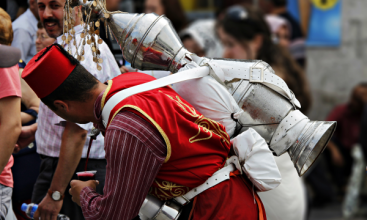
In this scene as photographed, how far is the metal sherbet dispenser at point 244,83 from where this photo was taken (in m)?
2.15

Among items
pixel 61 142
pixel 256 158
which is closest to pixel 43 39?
pixel 61 142

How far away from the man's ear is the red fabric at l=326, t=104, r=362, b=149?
16.9 feet

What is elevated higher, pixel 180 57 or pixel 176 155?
pixel 180 57

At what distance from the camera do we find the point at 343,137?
21.7 ft

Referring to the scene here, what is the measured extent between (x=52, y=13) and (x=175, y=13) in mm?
2910

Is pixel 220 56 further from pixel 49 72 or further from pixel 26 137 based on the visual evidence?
pixel 49 72

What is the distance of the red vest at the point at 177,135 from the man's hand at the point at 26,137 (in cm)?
73

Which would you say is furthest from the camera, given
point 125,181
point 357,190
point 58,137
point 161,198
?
point 357,190

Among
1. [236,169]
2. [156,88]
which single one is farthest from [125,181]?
[236,169]

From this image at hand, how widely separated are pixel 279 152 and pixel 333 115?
4701mm

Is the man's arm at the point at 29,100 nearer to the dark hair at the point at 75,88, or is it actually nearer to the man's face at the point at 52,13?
the man's face at the point at 52,13

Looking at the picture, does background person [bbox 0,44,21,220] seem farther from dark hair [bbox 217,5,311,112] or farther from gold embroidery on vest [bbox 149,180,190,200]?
dark hair [bbox 217,5,311,112]

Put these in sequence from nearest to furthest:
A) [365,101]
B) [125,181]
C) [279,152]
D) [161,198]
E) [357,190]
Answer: [125,181], [161,198], [279,152], [357,190], [365,101]

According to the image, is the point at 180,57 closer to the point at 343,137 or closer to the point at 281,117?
the point at 281,117
